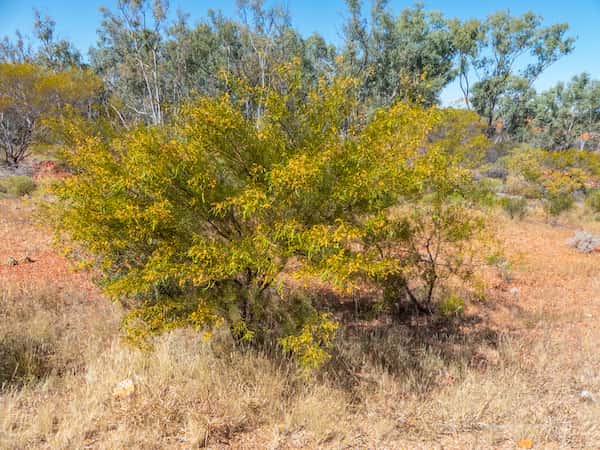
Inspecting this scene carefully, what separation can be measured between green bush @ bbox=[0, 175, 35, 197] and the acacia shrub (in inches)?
435

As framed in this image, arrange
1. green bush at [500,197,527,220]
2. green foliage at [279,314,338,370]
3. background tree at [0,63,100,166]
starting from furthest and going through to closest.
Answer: background tree at [0,63,100,166]
green bush at [500,197,527,220]
green foliage at [279,314,338,370]

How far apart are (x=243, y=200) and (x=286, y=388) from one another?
1.82 metres

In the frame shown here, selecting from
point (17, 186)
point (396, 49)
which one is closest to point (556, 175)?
point (396, 49)

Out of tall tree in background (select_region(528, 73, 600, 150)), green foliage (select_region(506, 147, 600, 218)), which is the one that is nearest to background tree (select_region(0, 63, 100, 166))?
green foliage (select_region(506, 147, 600, 218))

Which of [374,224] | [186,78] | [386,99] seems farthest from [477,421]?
[186,78]

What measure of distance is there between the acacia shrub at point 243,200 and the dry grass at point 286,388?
51 cm

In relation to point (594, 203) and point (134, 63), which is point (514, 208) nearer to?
point (594, 203)

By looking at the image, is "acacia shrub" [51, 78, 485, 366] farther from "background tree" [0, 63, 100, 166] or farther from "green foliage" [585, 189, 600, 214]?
"background tree" [0, 63, 100, 166]

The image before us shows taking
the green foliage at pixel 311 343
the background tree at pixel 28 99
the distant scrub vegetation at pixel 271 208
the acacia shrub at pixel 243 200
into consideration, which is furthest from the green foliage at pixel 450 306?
the background tree at pixel 28 99

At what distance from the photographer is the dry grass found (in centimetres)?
287

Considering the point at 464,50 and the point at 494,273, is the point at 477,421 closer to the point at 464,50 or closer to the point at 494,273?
the point at 494,273

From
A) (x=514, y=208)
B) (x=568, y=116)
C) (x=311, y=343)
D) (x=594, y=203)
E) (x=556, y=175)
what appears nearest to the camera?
(x=311, y=343)

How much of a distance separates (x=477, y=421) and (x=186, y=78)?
90.0ft

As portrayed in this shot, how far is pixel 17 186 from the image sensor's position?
1206 centimetres
